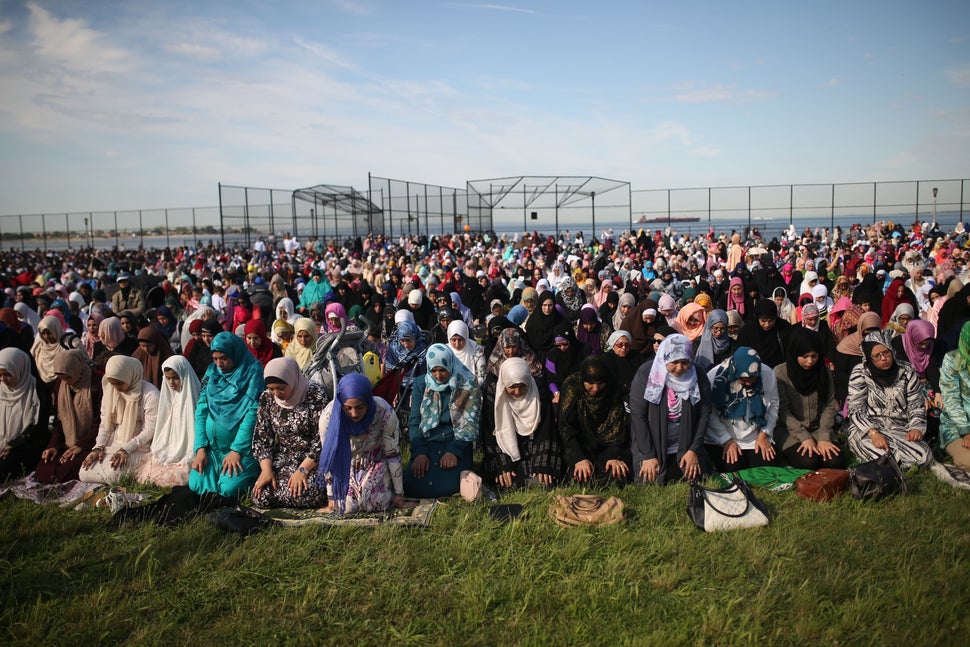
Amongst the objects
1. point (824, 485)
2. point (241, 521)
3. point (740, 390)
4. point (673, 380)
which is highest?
point (673, 380)

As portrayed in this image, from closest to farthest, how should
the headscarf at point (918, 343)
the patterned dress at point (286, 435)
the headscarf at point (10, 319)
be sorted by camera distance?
the patterned dress at point (286, 435) → the headscarf at point (918, 343) → the headscarf at point (10, 319)

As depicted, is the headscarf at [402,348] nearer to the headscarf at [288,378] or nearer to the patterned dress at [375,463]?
the headscarf at [288,378]

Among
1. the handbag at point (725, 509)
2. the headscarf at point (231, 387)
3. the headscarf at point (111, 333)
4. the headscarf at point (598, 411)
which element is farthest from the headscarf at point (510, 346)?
the headscarf at point (111, 333)

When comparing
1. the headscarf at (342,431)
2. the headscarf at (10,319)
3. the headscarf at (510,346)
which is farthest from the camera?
the headscarf at (10,319)

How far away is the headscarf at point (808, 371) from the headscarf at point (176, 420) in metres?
5.03

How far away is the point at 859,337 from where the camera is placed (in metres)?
6.05

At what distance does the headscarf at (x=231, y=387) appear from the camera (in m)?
4.96

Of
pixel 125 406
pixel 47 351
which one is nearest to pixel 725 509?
pixel 125 406

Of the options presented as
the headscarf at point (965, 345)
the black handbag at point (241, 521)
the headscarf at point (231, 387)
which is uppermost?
the headscarf at point (965, 345)

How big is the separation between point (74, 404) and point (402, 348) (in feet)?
10.0


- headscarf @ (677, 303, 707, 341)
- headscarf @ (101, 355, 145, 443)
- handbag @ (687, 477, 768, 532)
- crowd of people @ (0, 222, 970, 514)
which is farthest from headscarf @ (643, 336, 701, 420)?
headscarf @ (101, 355, 145, 443)

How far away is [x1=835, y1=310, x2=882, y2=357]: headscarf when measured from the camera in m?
5.90

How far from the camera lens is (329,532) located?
4.13 m

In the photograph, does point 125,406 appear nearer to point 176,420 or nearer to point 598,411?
point 176,420
